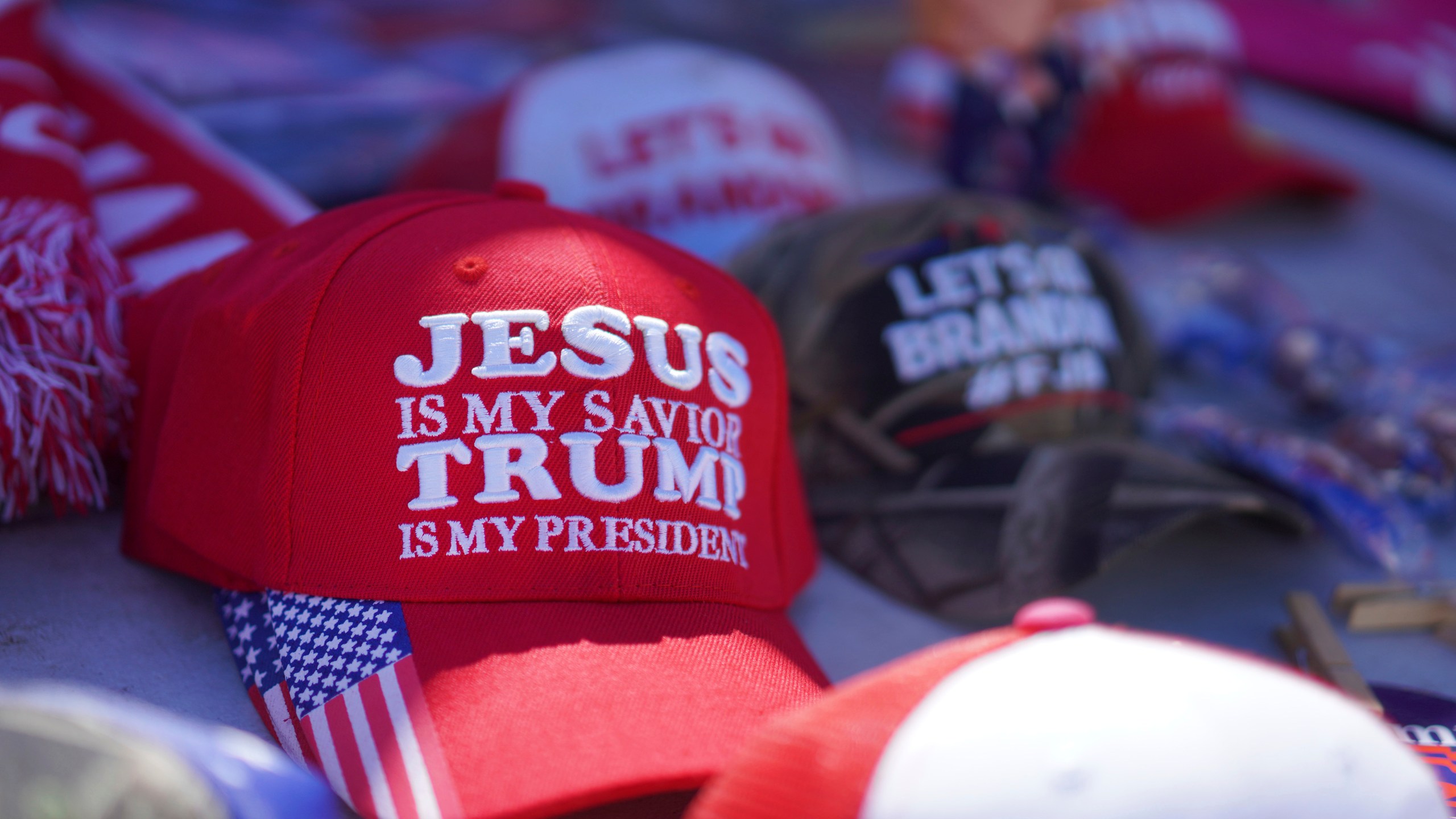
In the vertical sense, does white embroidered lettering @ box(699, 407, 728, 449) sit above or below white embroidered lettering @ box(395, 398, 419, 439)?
below


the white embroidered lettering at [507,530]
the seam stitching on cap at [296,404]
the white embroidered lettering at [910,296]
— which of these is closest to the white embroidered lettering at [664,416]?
the white embroidered lettering at [507,530]

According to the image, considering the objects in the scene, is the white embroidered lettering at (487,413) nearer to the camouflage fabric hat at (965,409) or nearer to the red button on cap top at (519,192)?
the red button on cap top at (519,192)

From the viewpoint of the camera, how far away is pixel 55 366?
0.88 m

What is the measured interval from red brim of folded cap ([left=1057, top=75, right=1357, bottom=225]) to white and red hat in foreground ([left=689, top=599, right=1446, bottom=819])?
1359mm

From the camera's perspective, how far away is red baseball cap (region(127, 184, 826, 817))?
679 mm

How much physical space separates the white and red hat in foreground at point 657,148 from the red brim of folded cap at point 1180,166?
61 centimetres

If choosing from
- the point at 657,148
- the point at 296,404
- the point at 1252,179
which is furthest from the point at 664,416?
the point at 1252,179

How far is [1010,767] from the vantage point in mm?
545

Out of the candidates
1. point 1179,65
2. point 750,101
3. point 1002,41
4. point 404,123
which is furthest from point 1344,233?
point 404,123

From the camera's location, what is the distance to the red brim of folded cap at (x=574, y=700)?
0.63 metres

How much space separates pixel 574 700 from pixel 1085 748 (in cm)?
28

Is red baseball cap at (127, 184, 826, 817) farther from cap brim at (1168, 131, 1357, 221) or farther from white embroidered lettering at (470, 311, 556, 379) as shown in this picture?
cap brim at (1168, 131, 1357, 221)

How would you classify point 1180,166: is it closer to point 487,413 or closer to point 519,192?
point 519,192

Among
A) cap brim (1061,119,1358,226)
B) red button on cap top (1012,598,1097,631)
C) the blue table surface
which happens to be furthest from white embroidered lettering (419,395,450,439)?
cap brim (1061,119,1358,226)
